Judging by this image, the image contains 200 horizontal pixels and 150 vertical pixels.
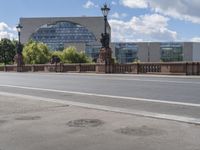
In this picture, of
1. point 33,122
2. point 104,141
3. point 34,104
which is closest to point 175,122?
point 104,141

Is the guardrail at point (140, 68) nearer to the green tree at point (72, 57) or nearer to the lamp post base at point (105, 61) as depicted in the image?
the lamp post base at point (105, 61)

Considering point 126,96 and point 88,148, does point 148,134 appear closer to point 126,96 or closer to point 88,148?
point 88,148

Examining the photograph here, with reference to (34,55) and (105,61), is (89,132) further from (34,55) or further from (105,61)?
(34,55)

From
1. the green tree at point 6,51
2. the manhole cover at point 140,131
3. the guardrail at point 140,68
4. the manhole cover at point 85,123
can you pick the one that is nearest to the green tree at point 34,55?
the green tree at point 6,51

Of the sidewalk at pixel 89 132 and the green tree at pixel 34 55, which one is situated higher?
the green tree at pixel 34 55

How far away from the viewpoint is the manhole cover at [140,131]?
31.0ft

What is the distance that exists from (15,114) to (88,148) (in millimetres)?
4894

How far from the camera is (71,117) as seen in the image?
11.9m

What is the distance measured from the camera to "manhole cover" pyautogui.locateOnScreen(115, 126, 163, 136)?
9453 millimetres

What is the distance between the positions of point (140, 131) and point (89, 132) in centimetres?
106

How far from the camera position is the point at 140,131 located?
383 inches

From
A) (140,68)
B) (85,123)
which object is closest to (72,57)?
(140,68)

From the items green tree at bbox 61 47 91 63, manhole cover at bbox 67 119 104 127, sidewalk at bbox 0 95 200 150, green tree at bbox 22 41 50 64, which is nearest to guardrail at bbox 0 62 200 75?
sidewalk at bbox 0 95 200 150

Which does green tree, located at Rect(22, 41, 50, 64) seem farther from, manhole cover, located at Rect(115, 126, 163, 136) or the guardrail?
manhole cover, located at Rect(115, 126, 163, 136)
